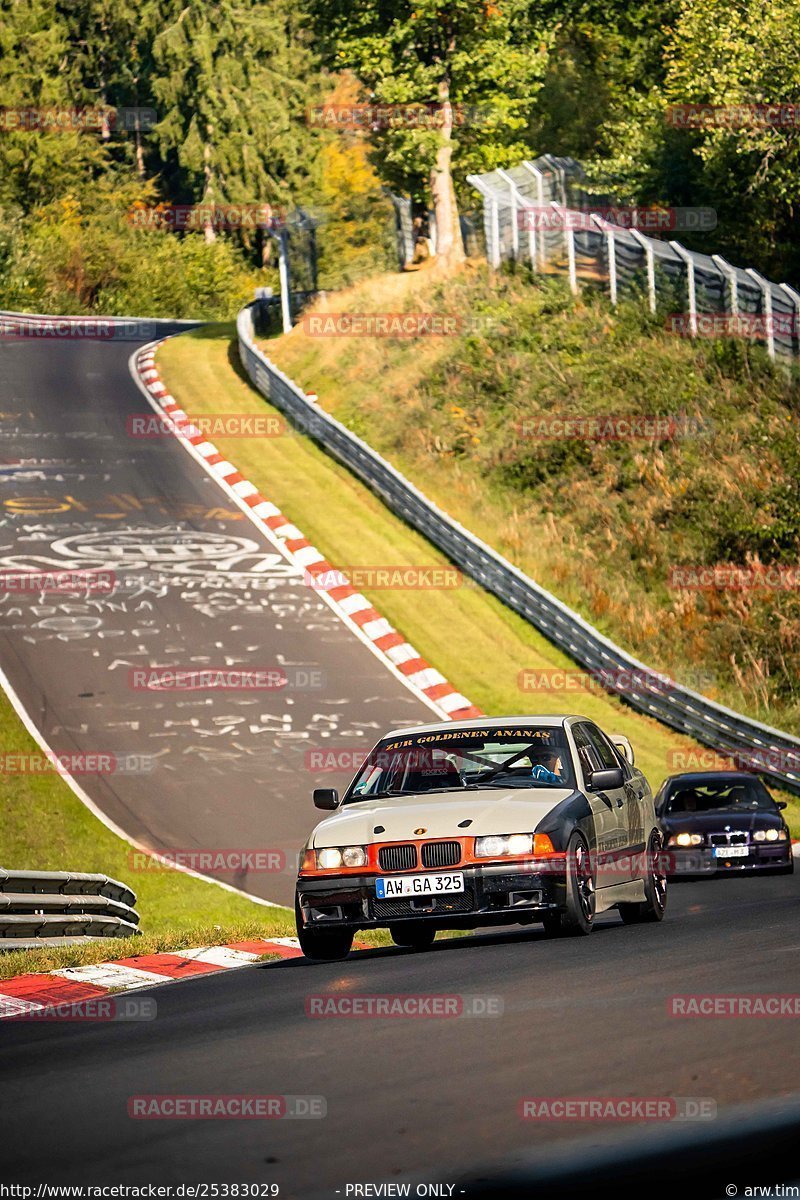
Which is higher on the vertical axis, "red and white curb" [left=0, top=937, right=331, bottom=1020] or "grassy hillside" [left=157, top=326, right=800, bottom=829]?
"red and white curb" [left=0, top=937, right=331, bottom=1020]

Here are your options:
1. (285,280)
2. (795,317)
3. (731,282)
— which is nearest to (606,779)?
(795,317)

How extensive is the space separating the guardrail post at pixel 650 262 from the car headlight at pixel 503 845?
2930 cm

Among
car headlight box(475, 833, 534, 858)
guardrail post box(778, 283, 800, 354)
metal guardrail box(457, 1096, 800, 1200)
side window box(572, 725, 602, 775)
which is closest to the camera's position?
metal guardrail box(457, 1096, 800, 1200)

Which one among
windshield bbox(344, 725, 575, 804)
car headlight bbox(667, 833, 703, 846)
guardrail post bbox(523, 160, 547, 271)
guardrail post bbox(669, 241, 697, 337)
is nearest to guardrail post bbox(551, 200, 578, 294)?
guardrail post bbox(523, 160, 547, 271)

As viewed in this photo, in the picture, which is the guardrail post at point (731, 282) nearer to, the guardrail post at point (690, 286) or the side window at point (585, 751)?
the guardrail post at point (690, 286)

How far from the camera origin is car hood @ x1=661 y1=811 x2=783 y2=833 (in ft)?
56.8

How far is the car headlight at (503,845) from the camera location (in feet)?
33.1

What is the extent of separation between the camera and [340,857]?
10.4m

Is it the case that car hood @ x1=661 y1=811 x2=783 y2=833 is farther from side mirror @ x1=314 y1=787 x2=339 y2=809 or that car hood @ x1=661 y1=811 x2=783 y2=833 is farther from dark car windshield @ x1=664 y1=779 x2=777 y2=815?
side mirror @ x1=314 y1=787 x2=339 y2=809

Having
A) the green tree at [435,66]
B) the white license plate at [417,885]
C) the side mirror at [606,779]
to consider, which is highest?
the green tree at [435,66]

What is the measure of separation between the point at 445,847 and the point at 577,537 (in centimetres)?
2084

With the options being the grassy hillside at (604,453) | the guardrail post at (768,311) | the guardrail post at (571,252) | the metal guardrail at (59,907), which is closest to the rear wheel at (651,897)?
the metal guardrail at (59,907)

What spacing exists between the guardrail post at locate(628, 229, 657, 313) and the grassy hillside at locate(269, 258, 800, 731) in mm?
548

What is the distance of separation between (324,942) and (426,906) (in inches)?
36.6
